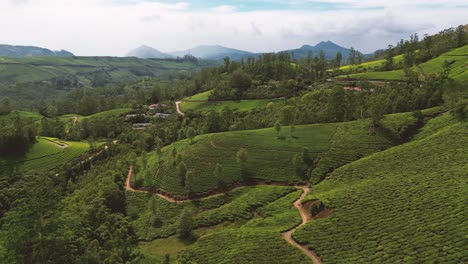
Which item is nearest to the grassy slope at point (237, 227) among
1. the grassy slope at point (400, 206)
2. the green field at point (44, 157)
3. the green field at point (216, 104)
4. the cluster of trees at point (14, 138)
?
the grassy slope at point (400, 206)

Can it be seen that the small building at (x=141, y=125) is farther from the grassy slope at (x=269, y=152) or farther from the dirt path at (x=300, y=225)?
the dirt path at (x=300, y=225)

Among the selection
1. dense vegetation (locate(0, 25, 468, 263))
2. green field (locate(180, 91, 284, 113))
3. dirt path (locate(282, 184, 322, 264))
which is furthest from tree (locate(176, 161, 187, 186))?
green field (locate(180, 91, 284, 113))

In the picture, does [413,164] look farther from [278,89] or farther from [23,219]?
[278,89]

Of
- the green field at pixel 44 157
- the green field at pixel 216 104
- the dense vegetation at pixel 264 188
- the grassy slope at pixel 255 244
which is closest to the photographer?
the dense vegetation at pixel 264 188

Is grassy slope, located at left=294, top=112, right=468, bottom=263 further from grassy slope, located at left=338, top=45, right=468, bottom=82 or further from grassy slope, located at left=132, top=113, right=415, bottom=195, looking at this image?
grassy slope, located at left=338, top=45, right=468, bottom=82

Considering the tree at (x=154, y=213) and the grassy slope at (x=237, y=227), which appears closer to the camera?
the grassy slope at (x=237, y=227)

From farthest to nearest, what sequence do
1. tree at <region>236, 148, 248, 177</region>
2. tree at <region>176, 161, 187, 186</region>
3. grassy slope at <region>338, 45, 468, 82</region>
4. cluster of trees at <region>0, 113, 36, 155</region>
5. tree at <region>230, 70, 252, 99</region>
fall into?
tree at <region>230, 70, 252, 99</region> < grassy slope at <region>338, 45, 468, 82</region> < cluster of trees at <region>0, 113, 36, 155</region> < tree at <region>236, 148, 248, 177</region> < tree at <region>176, 161, 187, 186</region>
